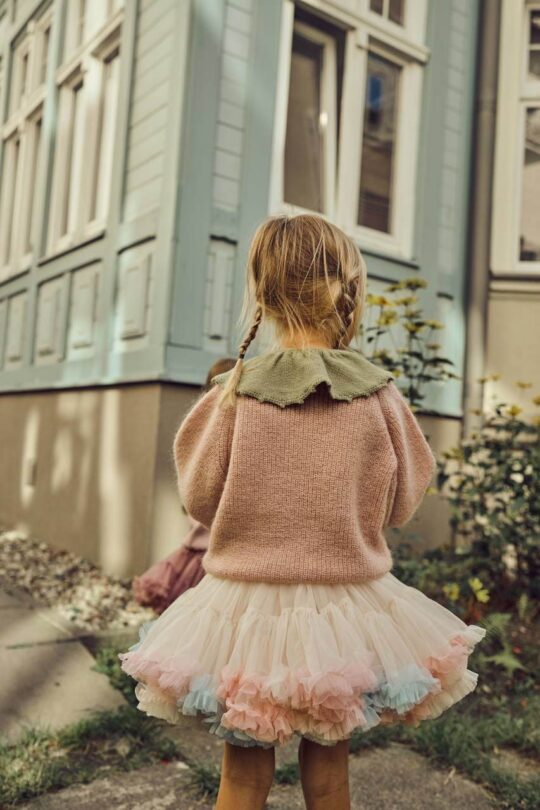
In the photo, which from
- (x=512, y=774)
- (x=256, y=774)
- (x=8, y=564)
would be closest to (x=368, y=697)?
(x=256, y=774)

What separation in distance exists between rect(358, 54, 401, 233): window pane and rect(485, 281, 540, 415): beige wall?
1168 millimetres

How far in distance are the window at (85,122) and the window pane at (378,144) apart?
1.99 meters

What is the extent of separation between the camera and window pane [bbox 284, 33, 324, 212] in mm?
5992

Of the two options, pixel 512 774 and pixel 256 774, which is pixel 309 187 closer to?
pixel 512 774

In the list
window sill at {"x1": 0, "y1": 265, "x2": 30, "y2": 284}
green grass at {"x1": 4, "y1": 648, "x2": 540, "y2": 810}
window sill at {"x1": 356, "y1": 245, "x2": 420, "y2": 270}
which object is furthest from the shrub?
window sill at {"x1": 0, "y1": 265, "x2": 30, "y2": 284}

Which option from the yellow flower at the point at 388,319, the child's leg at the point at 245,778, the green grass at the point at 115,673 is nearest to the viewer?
the child's leg at the point at 245,778

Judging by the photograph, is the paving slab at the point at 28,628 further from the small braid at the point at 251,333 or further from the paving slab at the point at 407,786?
the small braid at the point at 251,333

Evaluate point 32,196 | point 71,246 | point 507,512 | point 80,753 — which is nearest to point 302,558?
point 80,753

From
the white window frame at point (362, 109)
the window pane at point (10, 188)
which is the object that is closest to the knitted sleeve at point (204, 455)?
the white window frame at point (362, 109)

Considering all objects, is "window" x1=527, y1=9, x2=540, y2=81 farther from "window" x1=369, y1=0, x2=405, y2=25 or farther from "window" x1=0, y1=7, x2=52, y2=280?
"window" x1=0, y1=7, x2=52, y2=280

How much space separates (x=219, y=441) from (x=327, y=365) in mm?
307

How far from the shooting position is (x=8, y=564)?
5562 millimetres

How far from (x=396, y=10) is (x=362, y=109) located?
0.91 metres

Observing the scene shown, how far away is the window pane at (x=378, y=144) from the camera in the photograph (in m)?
6.38
